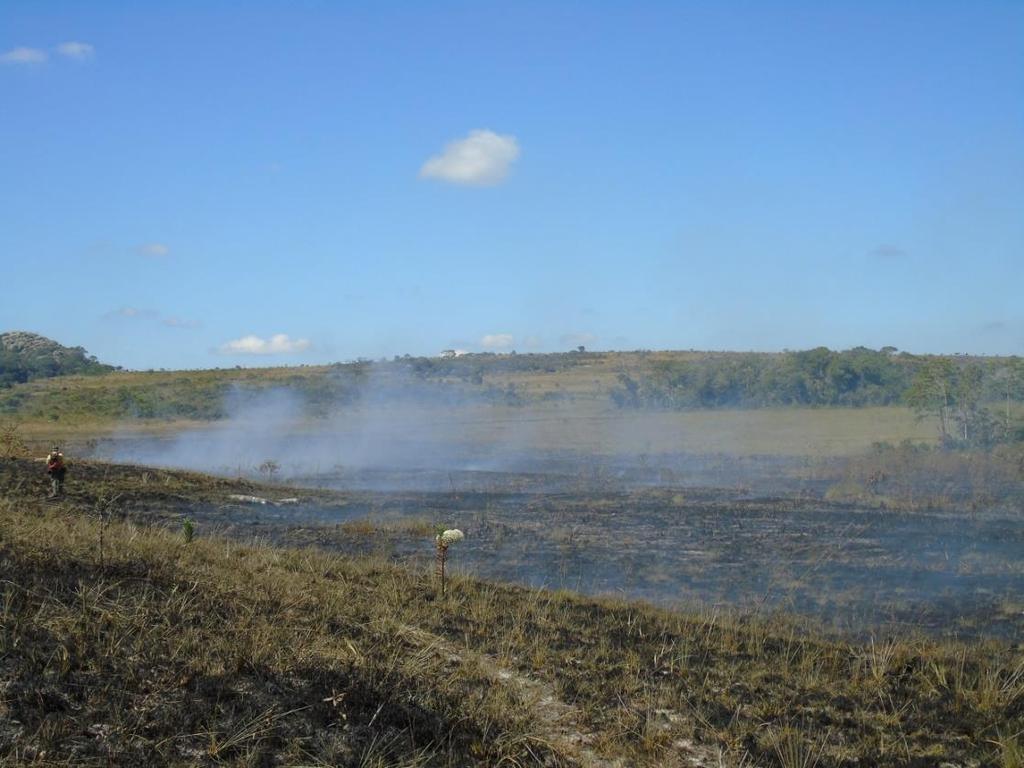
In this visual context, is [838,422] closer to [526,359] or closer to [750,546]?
[750,546]

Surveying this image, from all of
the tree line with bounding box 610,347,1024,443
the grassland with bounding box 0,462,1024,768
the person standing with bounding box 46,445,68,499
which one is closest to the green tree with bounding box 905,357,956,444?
the tree line with bounding box 610,347,1024,443

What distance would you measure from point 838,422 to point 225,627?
134 ft

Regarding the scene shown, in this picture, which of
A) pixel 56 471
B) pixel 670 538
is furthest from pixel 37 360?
pixel 670 538

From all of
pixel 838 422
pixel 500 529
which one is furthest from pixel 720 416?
pixel 500 529

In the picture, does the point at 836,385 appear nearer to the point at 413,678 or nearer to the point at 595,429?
the point at 595,429

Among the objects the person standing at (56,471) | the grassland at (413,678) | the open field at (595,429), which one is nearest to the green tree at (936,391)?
the open field at (595,429)

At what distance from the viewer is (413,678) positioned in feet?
21.5

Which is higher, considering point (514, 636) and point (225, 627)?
point (225, 627)

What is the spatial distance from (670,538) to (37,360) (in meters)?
77.8

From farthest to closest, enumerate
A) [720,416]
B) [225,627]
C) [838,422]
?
[720,416], [838,422], [225,627]

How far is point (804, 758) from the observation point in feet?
20.2

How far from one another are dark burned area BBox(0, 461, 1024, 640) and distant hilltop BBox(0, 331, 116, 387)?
176 feet

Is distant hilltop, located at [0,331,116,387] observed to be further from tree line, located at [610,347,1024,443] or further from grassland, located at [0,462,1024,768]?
grassland, located at [0,462,1024,768]

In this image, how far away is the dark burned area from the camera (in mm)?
12492
